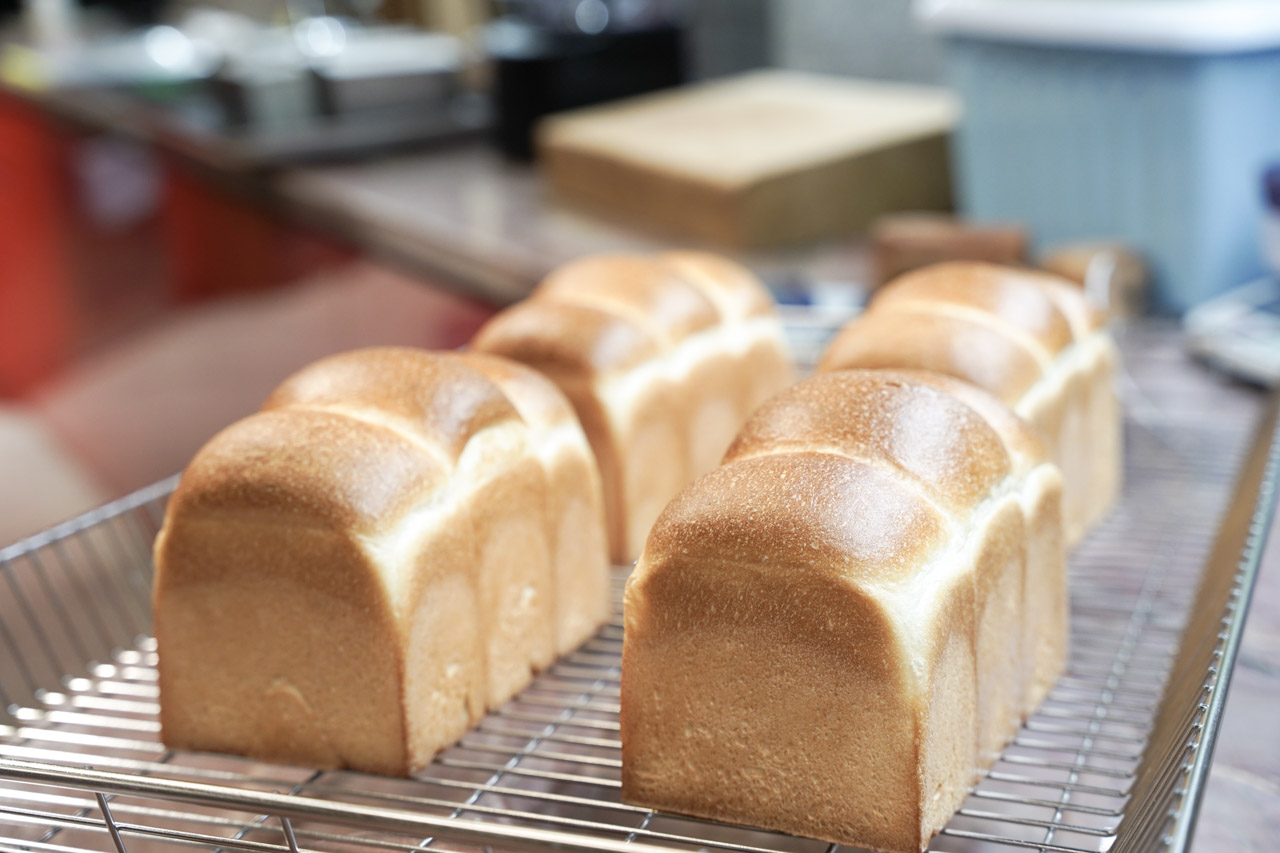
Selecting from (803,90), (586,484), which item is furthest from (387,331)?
(586,484)

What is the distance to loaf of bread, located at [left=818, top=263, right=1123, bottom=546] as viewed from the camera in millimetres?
1103

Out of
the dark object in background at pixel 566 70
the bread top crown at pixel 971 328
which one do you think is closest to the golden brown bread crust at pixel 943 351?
the bread top crown at pixel 971 328

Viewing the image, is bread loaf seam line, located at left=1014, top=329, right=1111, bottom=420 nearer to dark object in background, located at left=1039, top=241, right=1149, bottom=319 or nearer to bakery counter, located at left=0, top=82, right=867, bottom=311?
dark object in background, located at left=1039, top=241, right=1149, bottom=319

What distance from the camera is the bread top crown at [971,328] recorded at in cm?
109

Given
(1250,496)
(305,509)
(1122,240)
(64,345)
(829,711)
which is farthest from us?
(64,345)

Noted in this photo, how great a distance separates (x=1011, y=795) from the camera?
87 centimetres

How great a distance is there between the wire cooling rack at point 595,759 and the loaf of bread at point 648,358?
0.13 meters

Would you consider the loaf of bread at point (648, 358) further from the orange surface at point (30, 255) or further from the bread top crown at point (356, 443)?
the orange surface at point (30, 255)

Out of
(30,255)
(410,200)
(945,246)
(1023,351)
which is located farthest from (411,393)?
(30,255)

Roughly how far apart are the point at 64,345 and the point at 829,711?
3533 mm

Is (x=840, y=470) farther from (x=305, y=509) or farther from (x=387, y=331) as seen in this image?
(x=387, y=331)

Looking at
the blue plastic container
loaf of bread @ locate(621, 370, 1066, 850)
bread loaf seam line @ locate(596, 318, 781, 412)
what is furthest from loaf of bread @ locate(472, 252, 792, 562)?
the blue plastic container

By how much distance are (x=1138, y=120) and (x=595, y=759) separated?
4.53 ft

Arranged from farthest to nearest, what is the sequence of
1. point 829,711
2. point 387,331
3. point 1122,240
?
point 387,331 < point 1122,240 < point 829,711
